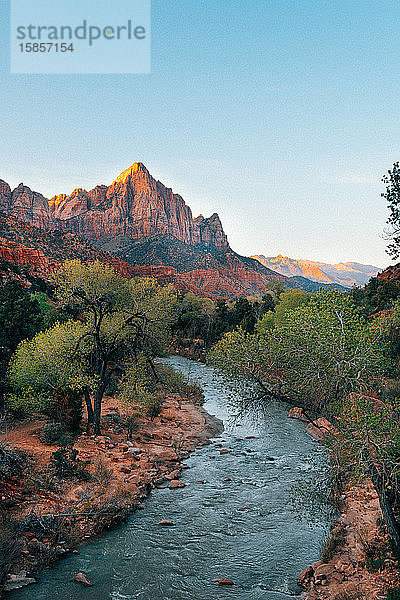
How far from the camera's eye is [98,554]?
11.2 m

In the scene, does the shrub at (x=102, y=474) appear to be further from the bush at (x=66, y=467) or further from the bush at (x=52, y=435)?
the bush at (x=52, y=435)

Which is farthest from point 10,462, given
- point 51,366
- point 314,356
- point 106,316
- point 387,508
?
point 387,508

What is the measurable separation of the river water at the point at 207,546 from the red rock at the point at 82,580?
5.1 inches

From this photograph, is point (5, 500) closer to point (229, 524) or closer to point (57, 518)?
point (57, 518)

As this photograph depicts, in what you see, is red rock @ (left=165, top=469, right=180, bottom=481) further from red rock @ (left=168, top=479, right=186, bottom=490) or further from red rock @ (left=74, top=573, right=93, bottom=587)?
red rock @ (left=74, top=573, right=93, bottom=587)

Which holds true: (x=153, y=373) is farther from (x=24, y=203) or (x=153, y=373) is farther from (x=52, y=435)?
(x=24, y=203)

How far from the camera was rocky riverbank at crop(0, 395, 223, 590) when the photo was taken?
35.6ft

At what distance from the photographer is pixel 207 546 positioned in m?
12.0

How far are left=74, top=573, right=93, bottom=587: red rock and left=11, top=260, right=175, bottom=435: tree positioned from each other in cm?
887

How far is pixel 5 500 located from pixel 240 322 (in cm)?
4861

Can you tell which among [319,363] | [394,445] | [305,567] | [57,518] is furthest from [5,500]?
[394,445]

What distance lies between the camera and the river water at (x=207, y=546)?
9805 mm

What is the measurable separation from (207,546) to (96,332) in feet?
34.2

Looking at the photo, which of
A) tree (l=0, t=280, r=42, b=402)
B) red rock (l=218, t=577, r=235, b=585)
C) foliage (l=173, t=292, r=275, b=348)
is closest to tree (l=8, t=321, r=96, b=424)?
tree (l=0, t=280, r=42, b=402)
